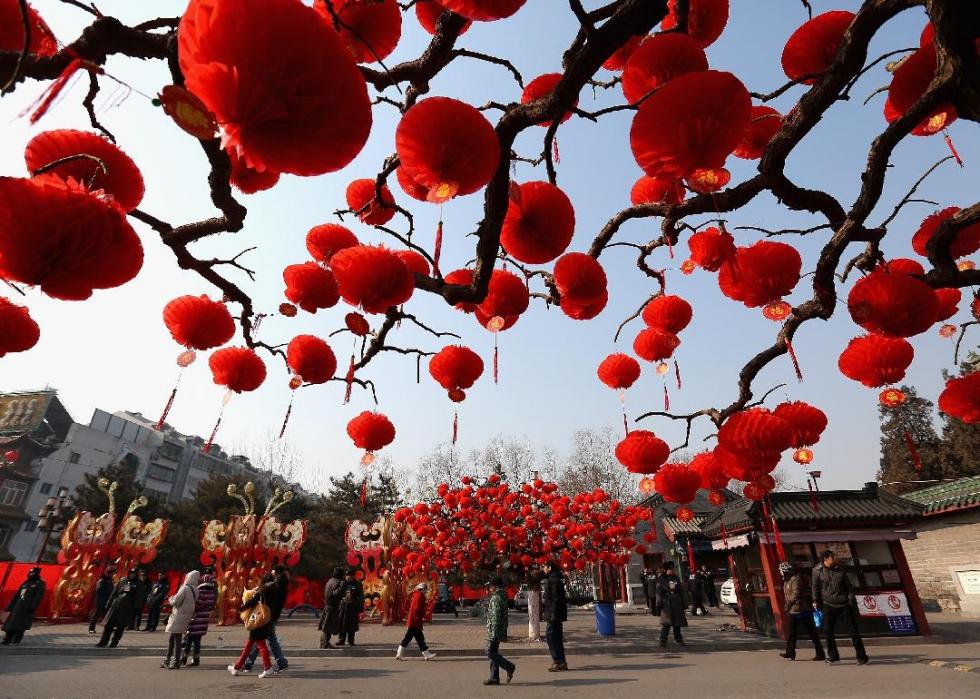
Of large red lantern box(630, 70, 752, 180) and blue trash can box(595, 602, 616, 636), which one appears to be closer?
large red lantern box(630, 70, 752, 180)

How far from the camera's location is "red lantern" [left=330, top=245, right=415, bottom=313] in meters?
3.69

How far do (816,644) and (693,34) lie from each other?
1065cm

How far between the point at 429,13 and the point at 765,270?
125 inches

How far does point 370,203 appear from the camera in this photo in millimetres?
3707

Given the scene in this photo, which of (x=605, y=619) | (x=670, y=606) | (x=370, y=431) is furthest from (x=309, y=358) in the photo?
(x=605, y=619)

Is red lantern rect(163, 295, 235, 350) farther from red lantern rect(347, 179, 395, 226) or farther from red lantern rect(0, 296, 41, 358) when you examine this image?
red lantern rect(347, 179, 395, 226)

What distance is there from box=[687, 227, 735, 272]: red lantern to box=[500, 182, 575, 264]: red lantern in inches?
65.0

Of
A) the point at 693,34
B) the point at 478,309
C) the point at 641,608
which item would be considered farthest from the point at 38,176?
the point at 641,608

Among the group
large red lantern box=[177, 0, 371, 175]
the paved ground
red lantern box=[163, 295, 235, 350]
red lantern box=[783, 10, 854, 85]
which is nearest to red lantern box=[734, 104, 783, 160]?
red lantern box=[783, 10, 854, 85]

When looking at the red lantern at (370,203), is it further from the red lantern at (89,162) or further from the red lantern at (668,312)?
the red lantern at (668,312)

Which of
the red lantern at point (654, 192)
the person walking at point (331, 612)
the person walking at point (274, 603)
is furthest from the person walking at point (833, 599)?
the person walking at point (331, 612)

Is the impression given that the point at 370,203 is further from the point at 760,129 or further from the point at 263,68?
the point at 760,129

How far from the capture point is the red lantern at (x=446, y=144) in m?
2.42

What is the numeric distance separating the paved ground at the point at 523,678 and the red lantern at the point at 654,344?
4530mm
